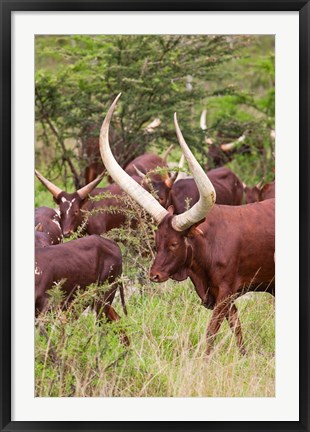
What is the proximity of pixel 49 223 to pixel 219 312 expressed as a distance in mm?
3095

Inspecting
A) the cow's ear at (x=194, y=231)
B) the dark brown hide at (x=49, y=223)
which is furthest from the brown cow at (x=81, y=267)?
the dark brown hide at (x=49, y=223)

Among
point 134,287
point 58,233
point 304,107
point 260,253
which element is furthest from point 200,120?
point 304,107

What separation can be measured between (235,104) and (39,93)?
3.97m

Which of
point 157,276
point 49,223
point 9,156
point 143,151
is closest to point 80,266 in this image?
point 157,276

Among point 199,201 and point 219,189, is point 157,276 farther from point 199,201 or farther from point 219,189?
point 219,189

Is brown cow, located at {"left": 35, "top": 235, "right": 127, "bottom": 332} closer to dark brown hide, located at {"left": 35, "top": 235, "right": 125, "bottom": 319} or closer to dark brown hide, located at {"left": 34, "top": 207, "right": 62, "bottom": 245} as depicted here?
dark brown hide, located at {"left": 35, "top": 235, "right": 125, "bottom": 319}

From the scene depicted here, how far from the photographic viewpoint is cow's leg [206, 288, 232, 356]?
759cm

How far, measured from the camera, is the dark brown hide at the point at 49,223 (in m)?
9.98

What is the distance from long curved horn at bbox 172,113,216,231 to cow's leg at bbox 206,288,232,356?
1.97 feet

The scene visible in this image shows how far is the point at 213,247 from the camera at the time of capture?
7656 mm

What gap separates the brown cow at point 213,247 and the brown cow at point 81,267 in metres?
0.49

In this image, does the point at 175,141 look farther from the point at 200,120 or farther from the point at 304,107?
the point at 304,107

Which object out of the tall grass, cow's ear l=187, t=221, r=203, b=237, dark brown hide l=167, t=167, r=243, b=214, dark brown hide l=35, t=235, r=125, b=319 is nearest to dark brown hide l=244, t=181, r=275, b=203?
dark brown hide l=167, t=167, r=243, b=214

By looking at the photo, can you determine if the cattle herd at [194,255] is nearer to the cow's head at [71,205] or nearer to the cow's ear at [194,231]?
the cow's ear at [194,231]
